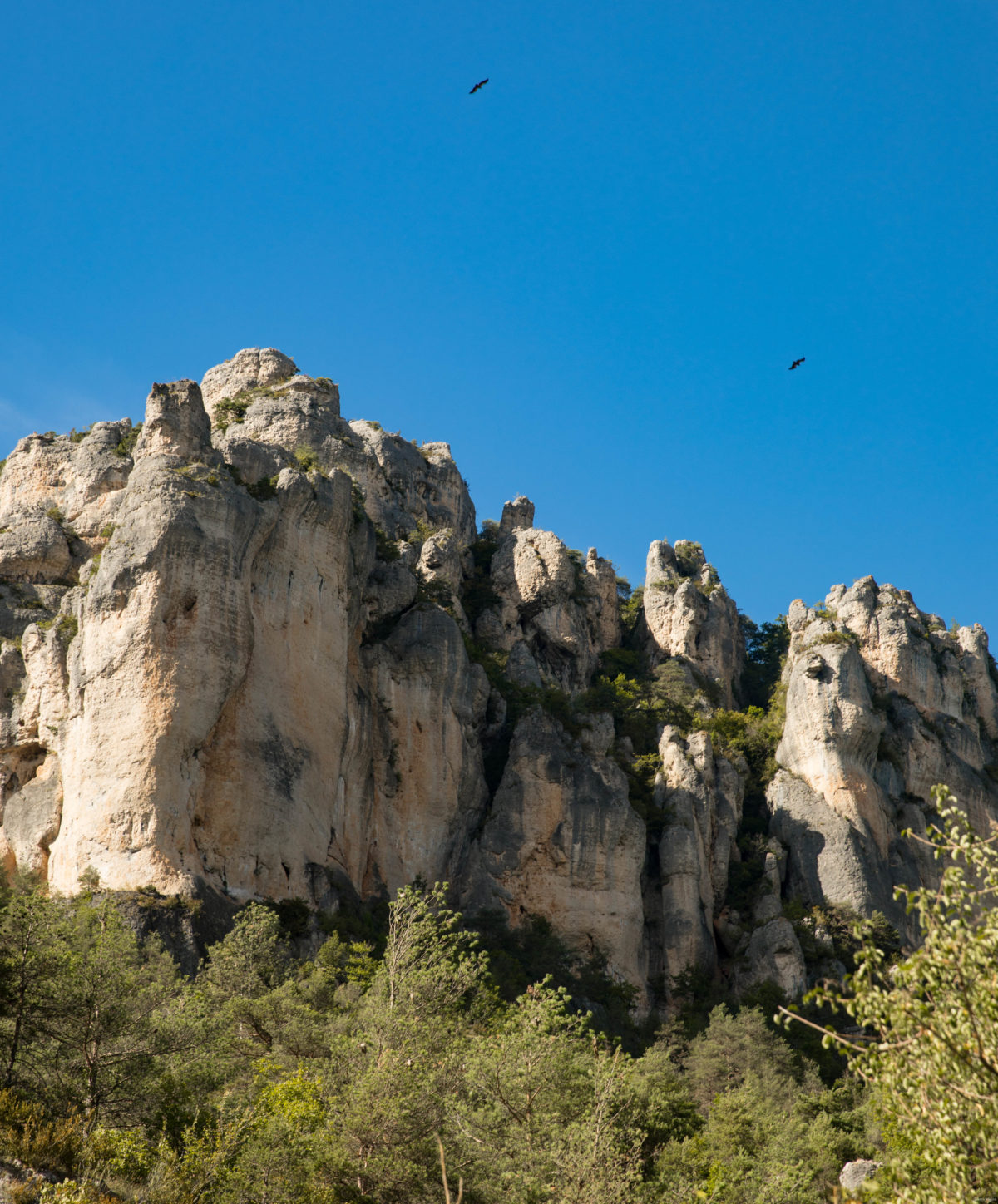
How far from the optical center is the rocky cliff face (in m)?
37.1

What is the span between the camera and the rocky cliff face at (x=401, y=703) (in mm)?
37094

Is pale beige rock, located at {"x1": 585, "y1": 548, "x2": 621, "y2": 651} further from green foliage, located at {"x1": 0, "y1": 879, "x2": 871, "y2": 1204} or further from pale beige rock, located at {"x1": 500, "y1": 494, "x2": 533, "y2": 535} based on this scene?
green foliage, located at {"x1": 0, "y1": 879, "x2": 871, "y2": 1204}

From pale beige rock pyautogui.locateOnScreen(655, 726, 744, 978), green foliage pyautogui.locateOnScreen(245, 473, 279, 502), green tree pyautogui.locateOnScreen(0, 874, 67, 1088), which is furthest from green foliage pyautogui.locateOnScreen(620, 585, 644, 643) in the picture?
green tree pyautogui.locateOnScreen(0, 874, 67, 1088)

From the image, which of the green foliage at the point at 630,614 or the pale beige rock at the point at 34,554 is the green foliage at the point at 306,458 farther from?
the green foliage at the point at 630,614

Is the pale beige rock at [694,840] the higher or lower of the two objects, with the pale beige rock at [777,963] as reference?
higher

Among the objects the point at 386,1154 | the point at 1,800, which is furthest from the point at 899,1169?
the point at 1,800

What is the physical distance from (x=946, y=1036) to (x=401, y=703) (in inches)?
1364

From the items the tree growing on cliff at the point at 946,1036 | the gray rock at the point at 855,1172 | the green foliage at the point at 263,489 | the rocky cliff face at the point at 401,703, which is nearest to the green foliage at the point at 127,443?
the rocky cliff face at the point at 401,703

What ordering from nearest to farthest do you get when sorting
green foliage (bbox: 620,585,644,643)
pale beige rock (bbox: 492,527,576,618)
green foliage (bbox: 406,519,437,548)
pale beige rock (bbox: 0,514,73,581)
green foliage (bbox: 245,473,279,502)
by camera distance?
green foliage (bbox: 245,473,279,502) < pale beige rock (bbox: 0,514,73,581) < green foliage (bbox: 406,519,437,548) < pale beige rock (bbox: 492,527,576,618) < green foliage (bbox: 620,585,644,643)

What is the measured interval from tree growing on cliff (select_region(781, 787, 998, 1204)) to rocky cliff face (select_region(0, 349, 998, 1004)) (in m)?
25.2

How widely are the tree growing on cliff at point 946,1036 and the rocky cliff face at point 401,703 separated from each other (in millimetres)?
25230

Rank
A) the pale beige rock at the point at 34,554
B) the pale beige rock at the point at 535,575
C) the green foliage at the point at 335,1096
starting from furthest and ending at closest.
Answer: the pale beige rock at the point at 535,575 → the pale beige rock at the point at 34,554 → the green foliage at the point at 335,1096

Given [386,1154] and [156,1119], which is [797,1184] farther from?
[156,1119]

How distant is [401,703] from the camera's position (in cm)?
4600
